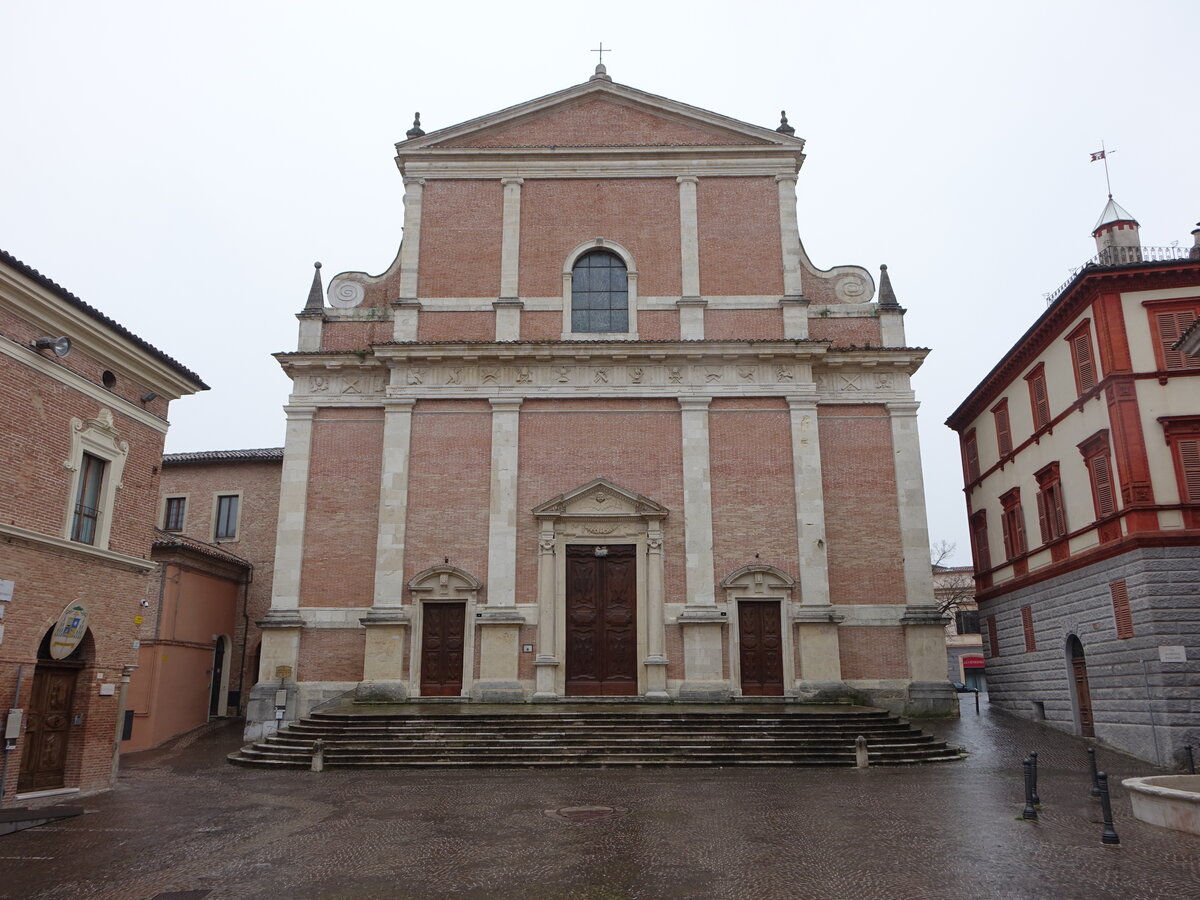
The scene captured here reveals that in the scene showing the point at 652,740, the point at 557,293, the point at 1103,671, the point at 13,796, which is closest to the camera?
the point at 13,796

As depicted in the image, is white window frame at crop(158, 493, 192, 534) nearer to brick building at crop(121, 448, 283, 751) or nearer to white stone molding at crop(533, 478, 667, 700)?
brick building at crop(121, 448, 283, 751)

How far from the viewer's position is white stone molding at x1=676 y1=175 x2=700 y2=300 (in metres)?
26.0

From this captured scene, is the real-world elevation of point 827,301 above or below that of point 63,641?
above

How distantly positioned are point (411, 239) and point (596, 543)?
1031cm

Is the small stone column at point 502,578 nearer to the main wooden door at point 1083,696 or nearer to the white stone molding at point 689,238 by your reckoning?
the white stone molding at point 689,238

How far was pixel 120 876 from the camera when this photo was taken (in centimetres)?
954

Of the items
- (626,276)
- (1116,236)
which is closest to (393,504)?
(626,276)

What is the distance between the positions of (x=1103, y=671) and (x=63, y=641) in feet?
67.7

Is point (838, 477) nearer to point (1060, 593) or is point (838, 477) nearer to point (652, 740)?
point (1060, 593)

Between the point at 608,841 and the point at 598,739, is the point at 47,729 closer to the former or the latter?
the point at 598,739

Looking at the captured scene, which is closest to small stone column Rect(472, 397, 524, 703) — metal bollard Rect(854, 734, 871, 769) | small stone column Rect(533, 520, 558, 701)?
small stone column Rect(533, 520, 558, 701)

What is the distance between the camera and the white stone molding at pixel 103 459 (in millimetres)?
15417

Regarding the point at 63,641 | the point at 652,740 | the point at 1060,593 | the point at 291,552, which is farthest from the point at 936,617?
the point at 63,641

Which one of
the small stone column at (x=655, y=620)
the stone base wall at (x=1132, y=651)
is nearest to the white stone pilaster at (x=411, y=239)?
the small stone column at (x=655, y=620)
